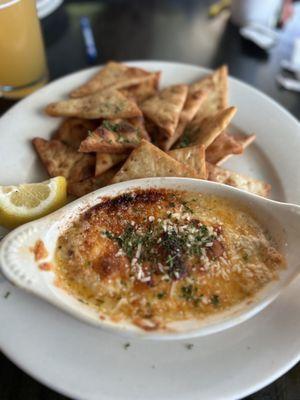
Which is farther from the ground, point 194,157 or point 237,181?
point 194,157

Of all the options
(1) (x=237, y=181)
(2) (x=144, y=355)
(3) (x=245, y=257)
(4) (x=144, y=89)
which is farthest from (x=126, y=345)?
(4) (x=144, y=89)

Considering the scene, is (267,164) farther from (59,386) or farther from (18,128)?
(59,386)

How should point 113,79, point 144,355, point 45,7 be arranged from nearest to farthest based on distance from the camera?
point 144,355 < point 113,79 < point 45,7

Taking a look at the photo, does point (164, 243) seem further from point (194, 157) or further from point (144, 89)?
point (144, 89)

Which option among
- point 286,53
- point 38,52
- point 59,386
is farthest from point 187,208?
point 286,53

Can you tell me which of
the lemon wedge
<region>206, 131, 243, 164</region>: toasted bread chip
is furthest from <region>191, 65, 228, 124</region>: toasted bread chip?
the lemon wedge

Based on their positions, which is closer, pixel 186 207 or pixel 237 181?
pixel 186 207

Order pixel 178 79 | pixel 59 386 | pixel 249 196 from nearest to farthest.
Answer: pixel 59 386 → pixel 249 196 → pixel 178 79
